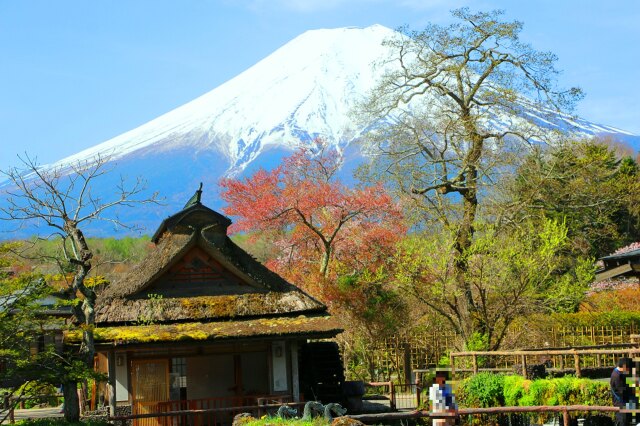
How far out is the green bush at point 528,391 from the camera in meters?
19.1

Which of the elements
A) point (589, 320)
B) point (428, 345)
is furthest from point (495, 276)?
point (428, 345)

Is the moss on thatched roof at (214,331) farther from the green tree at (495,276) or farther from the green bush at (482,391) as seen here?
the green tree at (495,276)

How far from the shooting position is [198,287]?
23562 mm

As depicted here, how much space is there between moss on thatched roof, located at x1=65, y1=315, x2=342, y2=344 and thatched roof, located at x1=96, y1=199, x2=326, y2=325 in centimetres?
45

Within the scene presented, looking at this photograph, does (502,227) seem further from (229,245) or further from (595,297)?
(229,245)

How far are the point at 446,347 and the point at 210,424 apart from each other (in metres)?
11.0

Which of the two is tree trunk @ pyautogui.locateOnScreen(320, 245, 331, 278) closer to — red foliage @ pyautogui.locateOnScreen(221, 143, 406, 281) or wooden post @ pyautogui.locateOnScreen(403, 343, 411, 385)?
red foliage @ pyautogui.locateOnScreen(221, 143, 406, 281)

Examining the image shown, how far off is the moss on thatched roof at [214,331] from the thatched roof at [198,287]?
450mm

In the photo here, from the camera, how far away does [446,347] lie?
99.2 feet


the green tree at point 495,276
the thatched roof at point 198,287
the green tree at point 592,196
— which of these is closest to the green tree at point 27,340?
the thatched roof at point 198,287

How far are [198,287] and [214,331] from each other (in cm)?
234

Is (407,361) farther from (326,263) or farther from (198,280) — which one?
(198,280)

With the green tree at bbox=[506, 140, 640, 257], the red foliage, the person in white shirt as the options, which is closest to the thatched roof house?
the person in white shirt

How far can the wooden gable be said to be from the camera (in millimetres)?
23297
